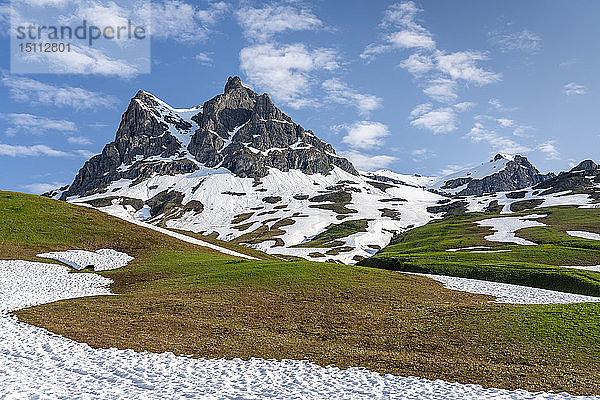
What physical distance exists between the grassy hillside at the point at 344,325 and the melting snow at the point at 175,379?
1.19 metres

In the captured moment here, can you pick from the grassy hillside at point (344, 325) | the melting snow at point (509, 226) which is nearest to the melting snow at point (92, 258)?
the grassy hillside at point (344, 325)

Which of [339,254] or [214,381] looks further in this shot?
[339,254]

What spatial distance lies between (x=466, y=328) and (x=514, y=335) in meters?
2.79

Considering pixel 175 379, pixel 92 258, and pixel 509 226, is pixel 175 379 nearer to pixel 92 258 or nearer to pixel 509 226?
pixel 92 258

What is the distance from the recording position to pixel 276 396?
15.6 m

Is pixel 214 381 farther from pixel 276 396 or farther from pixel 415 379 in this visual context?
pixel 415 379

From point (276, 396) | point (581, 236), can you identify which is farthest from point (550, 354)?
point (581, 236)

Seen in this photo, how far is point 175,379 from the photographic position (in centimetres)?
1703

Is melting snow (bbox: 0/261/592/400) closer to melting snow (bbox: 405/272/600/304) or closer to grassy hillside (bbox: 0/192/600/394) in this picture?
grassy hillside (bbox: 0/192/600/394)

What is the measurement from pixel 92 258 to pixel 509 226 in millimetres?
122984

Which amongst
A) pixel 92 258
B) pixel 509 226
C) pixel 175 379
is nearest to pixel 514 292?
pixel 175 379

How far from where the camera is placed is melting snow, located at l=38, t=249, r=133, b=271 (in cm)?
5488

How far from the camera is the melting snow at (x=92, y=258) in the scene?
180ft

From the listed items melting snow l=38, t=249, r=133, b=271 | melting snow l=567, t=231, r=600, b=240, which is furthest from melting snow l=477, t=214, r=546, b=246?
melting snow l=38, t=249, r=133, b=271
